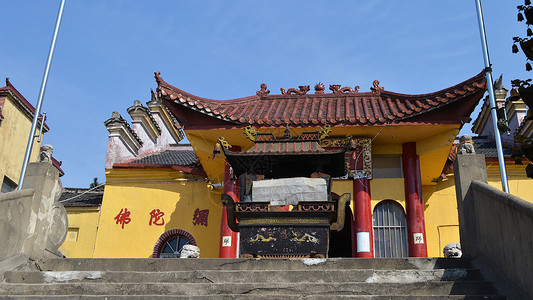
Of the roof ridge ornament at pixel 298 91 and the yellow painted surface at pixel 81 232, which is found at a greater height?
the roof ridge ornament at pixel 298 91

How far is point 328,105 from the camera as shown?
14484mm

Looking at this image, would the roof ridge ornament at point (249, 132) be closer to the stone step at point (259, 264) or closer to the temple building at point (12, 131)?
the stone step at point (259, 264)

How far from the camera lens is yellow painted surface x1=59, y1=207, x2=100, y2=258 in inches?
641

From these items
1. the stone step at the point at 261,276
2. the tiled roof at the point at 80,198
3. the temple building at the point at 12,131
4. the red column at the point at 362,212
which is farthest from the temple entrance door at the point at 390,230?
the temple building at the point at 12,131

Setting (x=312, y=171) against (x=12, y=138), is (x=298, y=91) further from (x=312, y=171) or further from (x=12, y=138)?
(x=12, y=138)

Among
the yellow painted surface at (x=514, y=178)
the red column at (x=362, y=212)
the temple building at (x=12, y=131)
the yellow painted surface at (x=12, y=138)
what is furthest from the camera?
the yellow painted surface at (x=12, y=138)

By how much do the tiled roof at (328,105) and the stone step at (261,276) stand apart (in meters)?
6.74

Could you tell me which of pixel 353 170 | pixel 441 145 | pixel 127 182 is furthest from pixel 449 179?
pixel 127 182

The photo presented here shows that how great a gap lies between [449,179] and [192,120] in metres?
7.38

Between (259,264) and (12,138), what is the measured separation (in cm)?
1406

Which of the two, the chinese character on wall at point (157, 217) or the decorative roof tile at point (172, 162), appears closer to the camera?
the chinese character on wall at point (157, 217)

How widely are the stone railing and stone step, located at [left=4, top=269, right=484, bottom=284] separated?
426mm

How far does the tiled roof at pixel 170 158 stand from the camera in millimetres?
17469

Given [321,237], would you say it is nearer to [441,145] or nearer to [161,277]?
[161,277]
